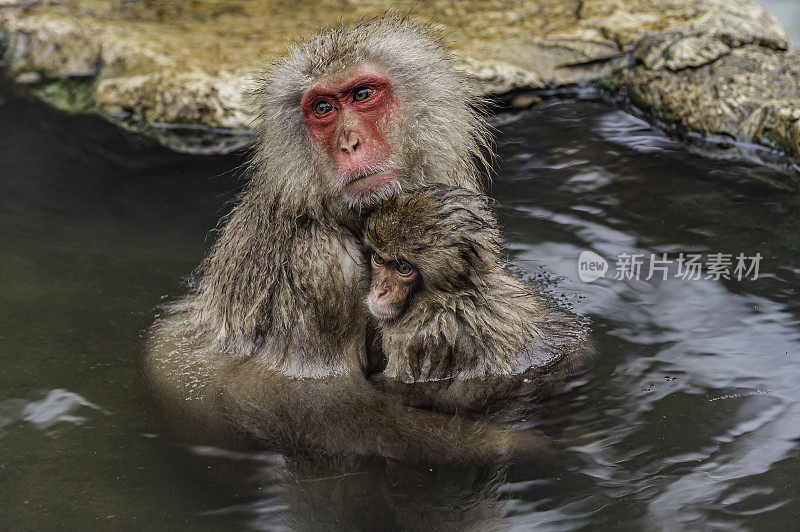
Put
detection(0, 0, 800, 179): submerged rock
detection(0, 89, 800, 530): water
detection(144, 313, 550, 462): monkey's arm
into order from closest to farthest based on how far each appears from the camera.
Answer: detection(0, 89, 800, 530): water → detection(144, 313, 550, 462): monkey's arm → detection(0, 0, 800, 179): submerged rock

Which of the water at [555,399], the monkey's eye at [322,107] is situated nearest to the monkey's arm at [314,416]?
the water at [555,399]

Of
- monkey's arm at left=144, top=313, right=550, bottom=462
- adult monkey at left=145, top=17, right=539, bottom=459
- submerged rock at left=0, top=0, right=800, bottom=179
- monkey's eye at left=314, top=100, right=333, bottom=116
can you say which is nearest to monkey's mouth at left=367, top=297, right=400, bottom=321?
adult monkey at left=145, top=17, right=539, bottom=459

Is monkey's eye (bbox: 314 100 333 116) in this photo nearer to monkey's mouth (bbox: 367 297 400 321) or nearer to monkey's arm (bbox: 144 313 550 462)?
monkey's mouth (bbox: 367 297 400 321)

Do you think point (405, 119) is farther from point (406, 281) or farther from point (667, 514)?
point (667, 514)

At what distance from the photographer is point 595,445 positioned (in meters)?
4.26

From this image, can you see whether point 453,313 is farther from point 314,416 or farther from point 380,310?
point 314,416

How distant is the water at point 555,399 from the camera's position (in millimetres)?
3910

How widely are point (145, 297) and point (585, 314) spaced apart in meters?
2.76

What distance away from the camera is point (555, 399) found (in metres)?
4.59

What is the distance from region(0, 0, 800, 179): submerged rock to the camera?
722cm

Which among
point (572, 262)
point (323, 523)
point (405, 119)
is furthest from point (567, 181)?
point (323, 523)

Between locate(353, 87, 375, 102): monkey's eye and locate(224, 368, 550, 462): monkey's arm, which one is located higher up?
locate(353, 87, 375, 102): monkey's eye

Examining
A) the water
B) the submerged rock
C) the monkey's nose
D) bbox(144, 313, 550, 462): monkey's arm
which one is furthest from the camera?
the submerged rock


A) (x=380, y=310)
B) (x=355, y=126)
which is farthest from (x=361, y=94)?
(x=380, y=310)
